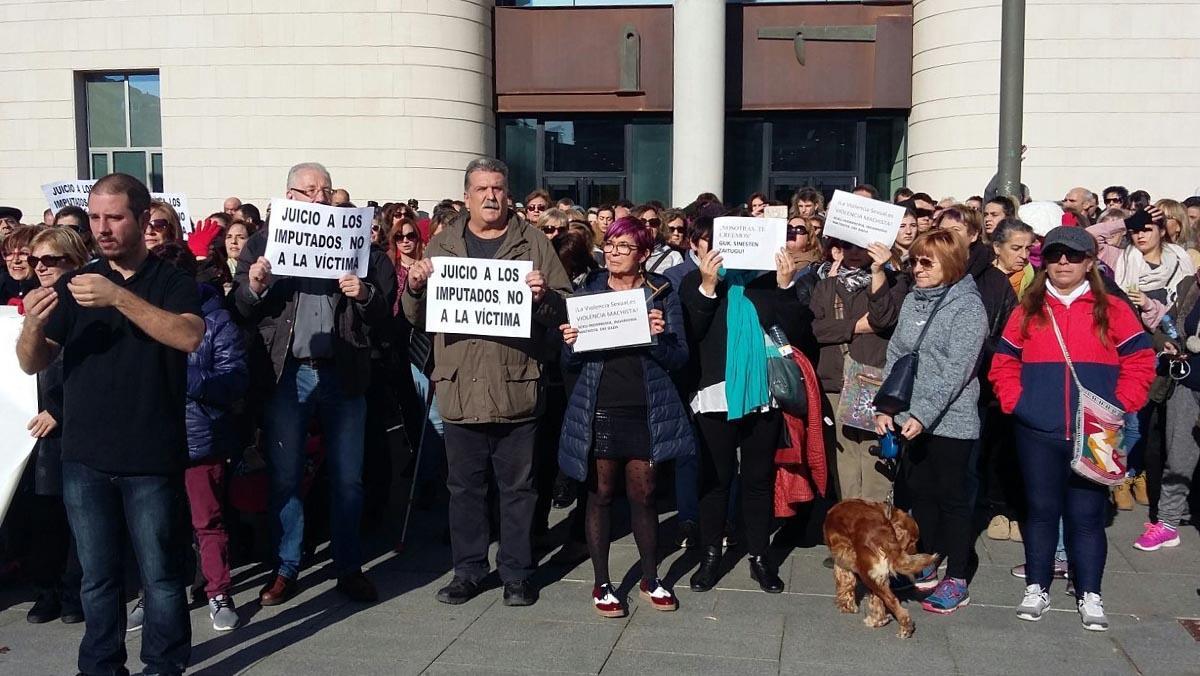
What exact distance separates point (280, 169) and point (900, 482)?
14.1 metres

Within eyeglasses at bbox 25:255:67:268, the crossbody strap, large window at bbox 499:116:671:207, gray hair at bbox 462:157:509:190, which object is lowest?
the crossbody strap

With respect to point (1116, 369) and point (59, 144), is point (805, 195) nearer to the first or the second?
point (1116, 369)

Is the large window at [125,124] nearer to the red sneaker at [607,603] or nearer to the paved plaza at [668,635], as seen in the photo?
the paved plaza at [668,635]

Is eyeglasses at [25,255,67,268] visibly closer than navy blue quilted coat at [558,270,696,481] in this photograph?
Yes

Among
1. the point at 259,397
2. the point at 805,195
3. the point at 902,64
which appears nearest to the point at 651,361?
the point at 259,397

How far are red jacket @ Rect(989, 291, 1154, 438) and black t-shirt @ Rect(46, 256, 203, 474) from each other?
157 inches

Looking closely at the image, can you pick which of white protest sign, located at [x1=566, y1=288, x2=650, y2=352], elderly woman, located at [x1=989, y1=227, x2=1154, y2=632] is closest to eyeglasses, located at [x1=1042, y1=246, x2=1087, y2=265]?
elderly woman, located at [x1=989, y1=227, x2=1154, y2=632]

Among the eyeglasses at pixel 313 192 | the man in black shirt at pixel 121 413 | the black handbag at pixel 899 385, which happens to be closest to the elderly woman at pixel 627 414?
the black handbag at pixel 899 385

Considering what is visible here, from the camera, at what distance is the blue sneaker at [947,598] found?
5.92m

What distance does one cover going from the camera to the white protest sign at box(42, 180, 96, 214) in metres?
10.2

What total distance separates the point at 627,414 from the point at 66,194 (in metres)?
7.12

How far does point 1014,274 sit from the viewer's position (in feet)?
24.0

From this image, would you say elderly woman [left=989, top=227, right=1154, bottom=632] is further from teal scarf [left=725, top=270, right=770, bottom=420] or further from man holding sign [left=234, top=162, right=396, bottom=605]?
man holding sign [left=234, top=162, right=396, bottom=605]

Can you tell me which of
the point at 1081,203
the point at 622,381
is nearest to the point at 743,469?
the point at 622,381
